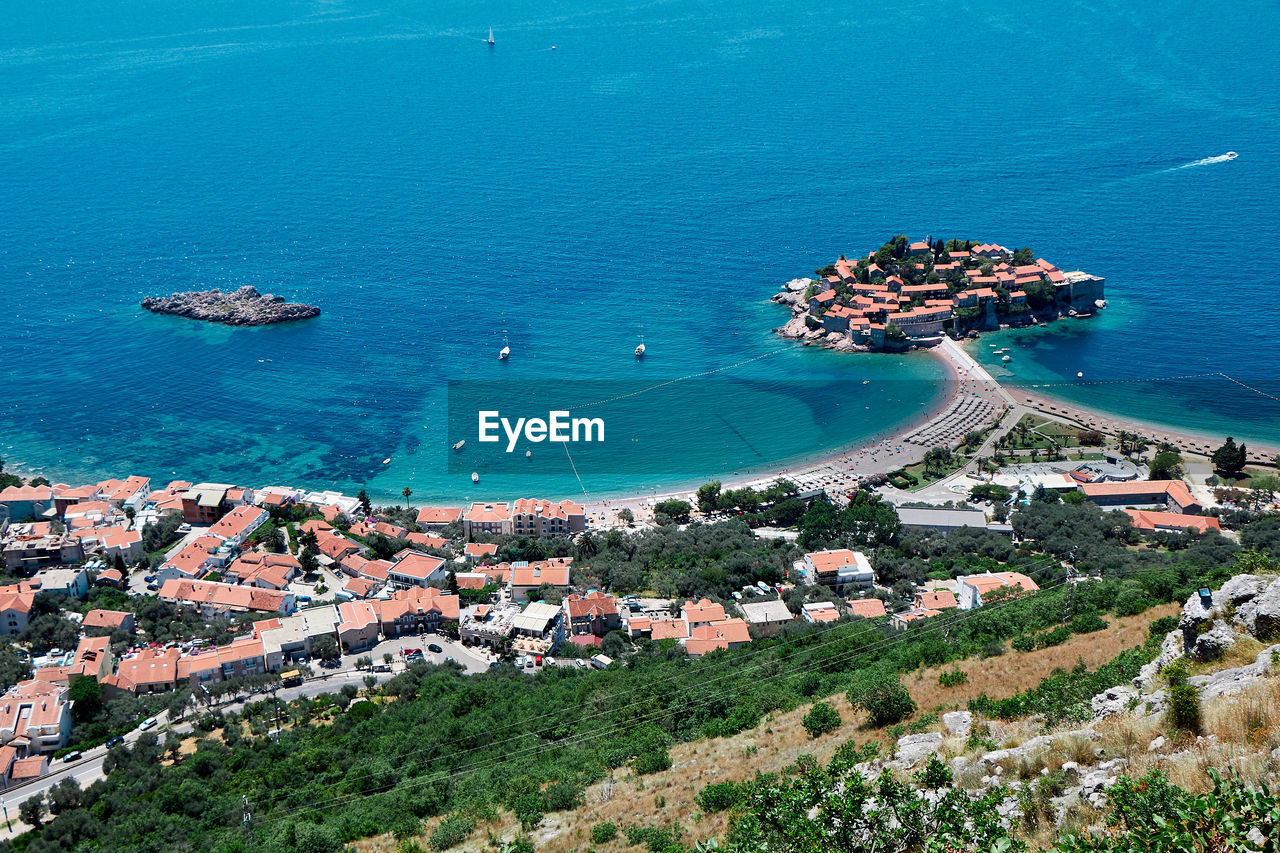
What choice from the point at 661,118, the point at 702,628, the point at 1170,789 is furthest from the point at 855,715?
the point at 661,118

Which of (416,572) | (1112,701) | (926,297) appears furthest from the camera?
(926,297)

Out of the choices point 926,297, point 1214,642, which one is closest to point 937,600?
point 1214,642

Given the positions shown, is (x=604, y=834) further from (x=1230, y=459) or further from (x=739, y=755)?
(x=1230, y=459)

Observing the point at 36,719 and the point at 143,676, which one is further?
the point at 143,676

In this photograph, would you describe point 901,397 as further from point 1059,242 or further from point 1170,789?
point 1170,789

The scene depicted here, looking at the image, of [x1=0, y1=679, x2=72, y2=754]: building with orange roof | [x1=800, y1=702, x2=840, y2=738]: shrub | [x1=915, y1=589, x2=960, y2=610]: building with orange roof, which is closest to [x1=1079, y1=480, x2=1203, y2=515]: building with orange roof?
[x1=915, y1=589, x2=960, y2=610]: building with orange roof

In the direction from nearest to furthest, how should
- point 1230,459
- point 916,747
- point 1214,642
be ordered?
point 1214,642
point 916,747
point 1230,459

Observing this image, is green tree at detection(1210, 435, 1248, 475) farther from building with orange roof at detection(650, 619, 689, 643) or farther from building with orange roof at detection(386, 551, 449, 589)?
building with orange roof at detection(386, 551, 449, 589)
